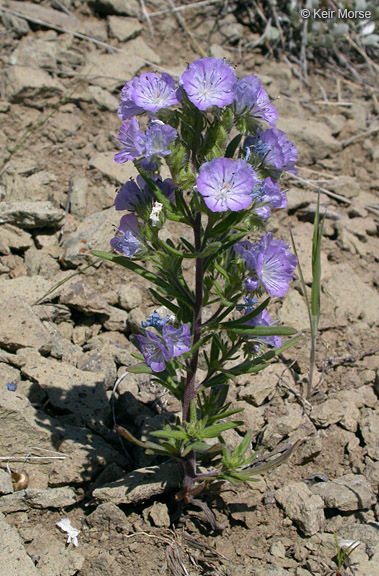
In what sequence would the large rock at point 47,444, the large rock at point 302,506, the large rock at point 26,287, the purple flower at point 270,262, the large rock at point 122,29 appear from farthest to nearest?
the large rock at point 122,29 < the large rock at point 26,287 < the large rock at point 47,444 < the large rock at point 302,506 < the purple flower at point 270,262

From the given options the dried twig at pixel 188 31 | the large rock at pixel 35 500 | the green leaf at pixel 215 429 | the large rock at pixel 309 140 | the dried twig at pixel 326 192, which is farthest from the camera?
the dried twig at pixel 188 31

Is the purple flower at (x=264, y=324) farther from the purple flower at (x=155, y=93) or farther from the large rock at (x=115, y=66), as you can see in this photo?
the large rock at (x=115, y=66)

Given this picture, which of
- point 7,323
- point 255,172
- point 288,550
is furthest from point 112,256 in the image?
point 288,550

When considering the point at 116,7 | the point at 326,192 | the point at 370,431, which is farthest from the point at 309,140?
the point at 370,431

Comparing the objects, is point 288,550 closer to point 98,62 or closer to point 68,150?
point 68,150

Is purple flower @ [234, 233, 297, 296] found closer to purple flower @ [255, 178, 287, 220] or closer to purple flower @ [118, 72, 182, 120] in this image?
purple flower @ [255, 178, 287, 220]

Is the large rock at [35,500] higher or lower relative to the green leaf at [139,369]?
lower
